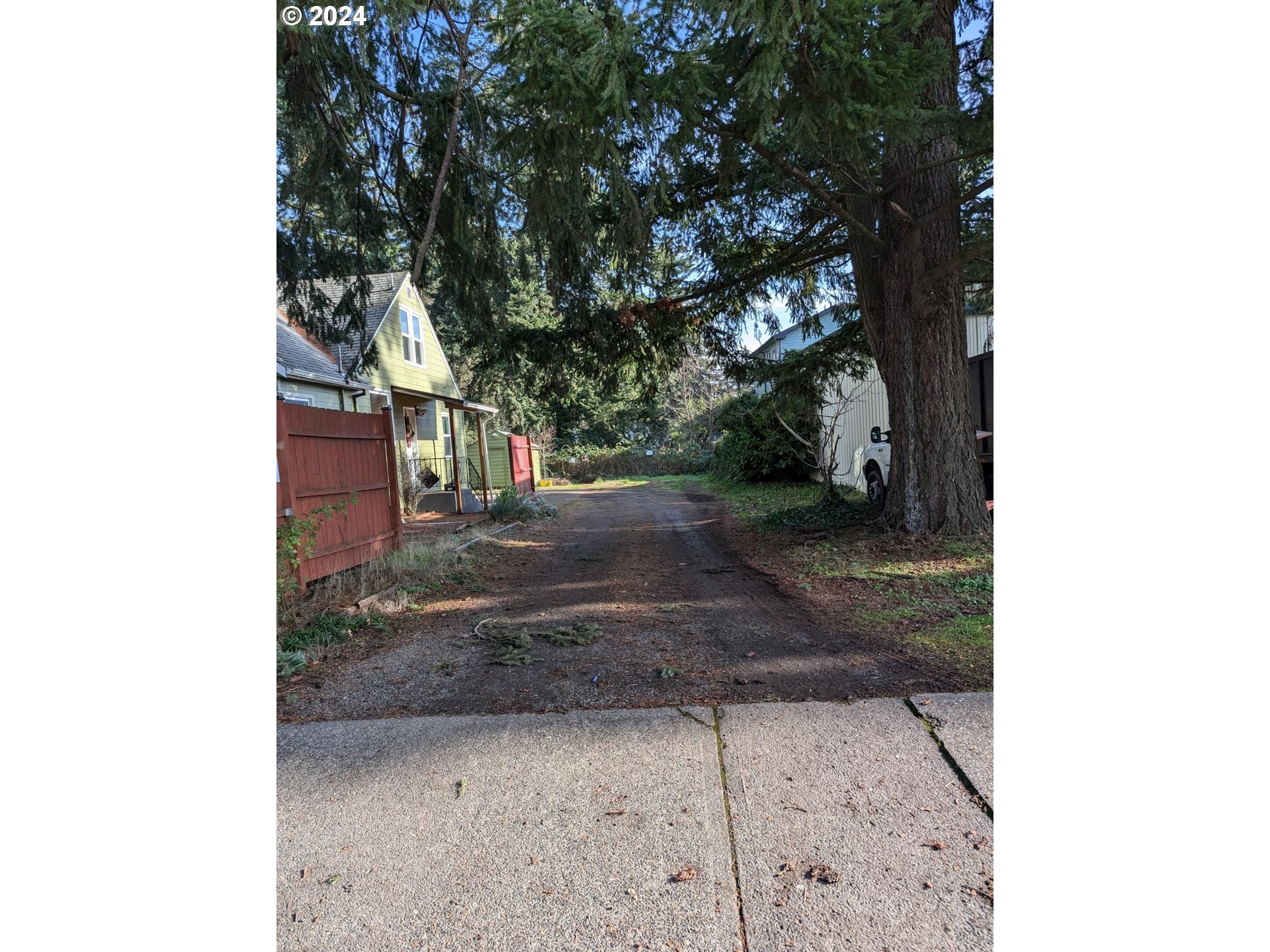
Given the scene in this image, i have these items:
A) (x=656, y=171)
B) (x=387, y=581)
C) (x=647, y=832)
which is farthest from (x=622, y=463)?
(x=647, y=832)

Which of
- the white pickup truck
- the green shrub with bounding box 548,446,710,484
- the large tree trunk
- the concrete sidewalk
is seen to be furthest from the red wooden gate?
the concrete sidewalk

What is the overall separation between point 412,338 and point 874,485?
33.2 ft

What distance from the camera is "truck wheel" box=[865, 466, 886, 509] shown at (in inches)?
356

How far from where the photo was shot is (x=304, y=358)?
10875 millimetres

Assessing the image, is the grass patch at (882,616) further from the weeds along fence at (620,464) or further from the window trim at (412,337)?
the weeds along fence at (620,464)

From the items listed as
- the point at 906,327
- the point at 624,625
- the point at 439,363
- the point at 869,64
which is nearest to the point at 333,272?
the point at 624,625

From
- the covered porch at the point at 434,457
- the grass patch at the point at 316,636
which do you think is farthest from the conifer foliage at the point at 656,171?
the covered porch at the point at 434,457

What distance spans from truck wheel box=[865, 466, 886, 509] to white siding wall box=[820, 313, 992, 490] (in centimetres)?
68

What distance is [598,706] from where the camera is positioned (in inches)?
104

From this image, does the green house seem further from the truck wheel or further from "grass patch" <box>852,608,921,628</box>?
"grass patch" <box>852,608,921,628</box>

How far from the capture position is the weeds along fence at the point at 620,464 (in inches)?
1045

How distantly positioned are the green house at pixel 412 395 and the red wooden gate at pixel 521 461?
264 millimetres

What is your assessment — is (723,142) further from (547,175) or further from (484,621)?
(484,621)

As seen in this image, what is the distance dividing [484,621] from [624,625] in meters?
0.92
